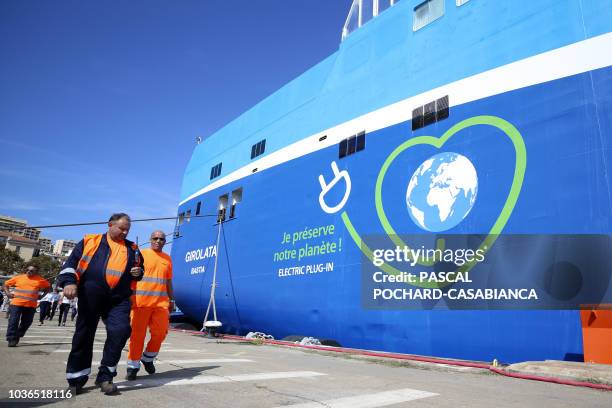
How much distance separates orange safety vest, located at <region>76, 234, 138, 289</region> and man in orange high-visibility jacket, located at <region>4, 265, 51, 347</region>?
14.4ft

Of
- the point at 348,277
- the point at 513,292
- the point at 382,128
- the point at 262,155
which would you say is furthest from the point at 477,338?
the point at 262,155

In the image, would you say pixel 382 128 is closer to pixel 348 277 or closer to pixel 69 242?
pixel 348 277

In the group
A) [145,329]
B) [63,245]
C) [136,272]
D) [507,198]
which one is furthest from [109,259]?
[63,245]

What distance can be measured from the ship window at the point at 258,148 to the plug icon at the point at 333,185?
12.2 feet

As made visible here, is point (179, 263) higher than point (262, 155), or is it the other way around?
point (262, 155)

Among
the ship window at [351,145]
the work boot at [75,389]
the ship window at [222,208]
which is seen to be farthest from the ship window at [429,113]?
the ship window at [222,208]

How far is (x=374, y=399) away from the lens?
10.7 feet

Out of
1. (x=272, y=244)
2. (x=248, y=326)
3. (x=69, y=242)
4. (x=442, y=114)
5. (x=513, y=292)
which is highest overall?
(x=69, y=242)

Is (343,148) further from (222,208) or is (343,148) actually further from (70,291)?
(70,291)

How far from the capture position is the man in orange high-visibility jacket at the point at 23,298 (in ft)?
22.2

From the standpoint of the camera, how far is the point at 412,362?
6.36m

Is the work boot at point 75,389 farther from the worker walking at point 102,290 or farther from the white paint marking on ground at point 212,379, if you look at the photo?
the white paint marking on ground at point 212,379

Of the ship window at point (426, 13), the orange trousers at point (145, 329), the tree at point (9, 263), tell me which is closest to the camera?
the orange trousers at point (145, 329)

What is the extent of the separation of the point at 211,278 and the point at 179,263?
11.8ft
